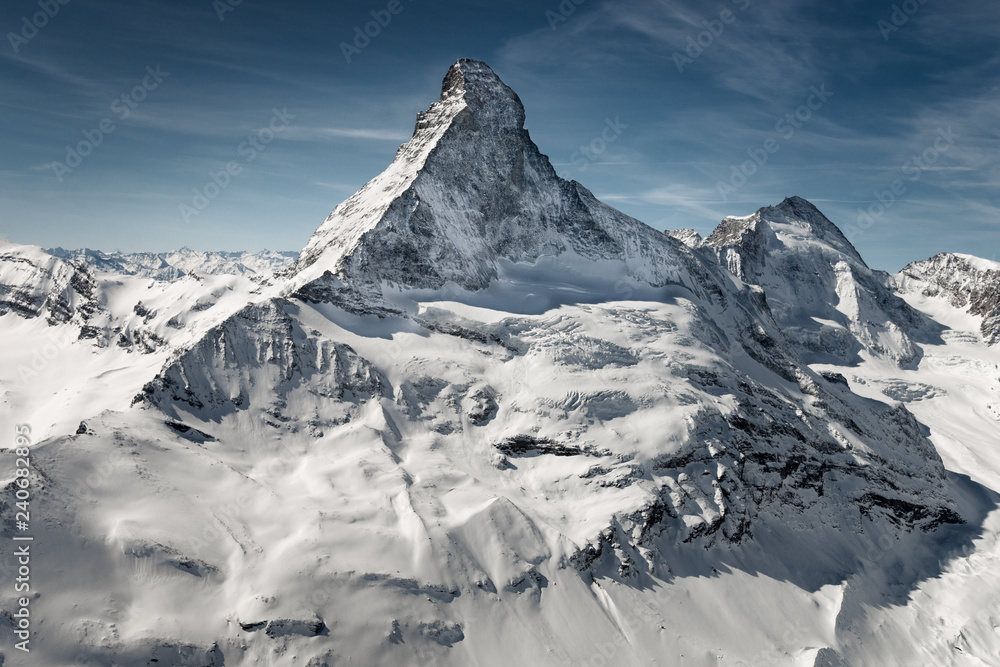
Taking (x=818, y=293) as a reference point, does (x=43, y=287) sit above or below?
below

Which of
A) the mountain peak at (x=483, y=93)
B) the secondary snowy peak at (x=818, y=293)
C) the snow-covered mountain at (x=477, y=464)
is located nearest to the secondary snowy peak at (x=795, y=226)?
the secondary snowy peak at (x=818, y=293)

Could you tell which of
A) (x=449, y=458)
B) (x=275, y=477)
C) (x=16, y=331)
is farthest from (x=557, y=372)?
(x=16, y=331)

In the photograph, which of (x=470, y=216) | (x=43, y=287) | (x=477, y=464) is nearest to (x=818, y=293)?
(x=470, y=216)

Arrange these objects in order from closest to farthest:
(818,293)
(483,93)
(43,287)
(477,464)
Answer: (477,464), (483,93), (43,287), (818,293)

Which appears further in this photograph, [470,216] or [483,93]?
[483,93]

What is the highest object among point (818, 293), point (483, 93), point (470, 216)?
point (483, 93)

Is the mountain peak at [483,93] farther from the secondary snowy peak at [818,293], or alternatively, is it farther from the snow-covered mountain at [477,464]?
the secondary snowy peak at [818,293]

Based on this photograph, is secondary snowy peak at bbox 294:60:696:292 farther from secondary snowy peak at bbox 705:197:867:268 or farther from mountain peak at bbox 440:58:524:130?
secondary snowy peak at bbox 705:197:867:268

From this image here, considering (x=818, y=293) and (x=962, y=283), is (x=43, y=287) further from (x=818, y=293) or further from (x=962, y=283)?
(x=962, y=283)
